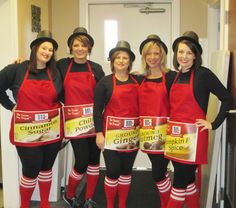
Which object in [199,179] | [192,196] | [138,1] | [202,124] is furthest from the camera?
[138,1]

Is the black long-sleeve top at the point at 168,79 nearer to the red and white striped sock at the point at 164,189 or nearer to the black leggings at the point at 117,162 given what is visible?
the black leggings at the point at 117,162

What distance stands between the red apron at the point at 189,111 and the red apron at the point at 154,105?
0.16 metres

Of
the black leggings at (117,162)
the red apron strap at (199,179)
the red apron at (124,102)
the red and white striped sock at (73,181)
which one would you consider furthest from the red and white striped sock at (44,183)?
the red apron strap at (199,179)

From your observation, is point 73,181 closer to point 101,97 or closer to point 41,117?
point 41,117

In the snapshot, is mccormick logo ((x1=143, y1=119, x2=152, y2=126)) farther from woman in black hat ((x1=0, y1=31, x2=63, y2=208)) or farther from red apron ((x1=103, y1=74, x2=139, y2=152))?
woman in black hat ((x1=0, y1=31, x2=63, y2=208))

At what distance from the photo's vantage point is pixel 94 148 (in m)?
2.96

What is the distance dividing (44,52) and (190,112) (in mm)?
1076

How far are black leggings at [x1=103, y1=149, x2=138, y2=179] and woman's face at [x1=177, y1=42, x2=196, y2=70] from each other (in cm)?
76

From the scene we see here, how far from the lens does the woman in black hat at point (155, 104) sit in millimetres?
2561

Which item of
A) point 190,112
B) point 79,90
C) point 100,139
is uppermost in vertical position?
point 79,90

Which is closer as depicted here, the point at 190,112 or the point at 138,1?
the point at 190,112

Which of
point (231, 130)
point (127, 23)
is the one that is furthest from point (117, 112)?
point (127, 23)

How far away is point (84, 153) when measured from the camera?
289 centimetres

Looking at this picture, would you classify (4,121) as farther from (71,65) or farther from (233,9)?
(233,9)
